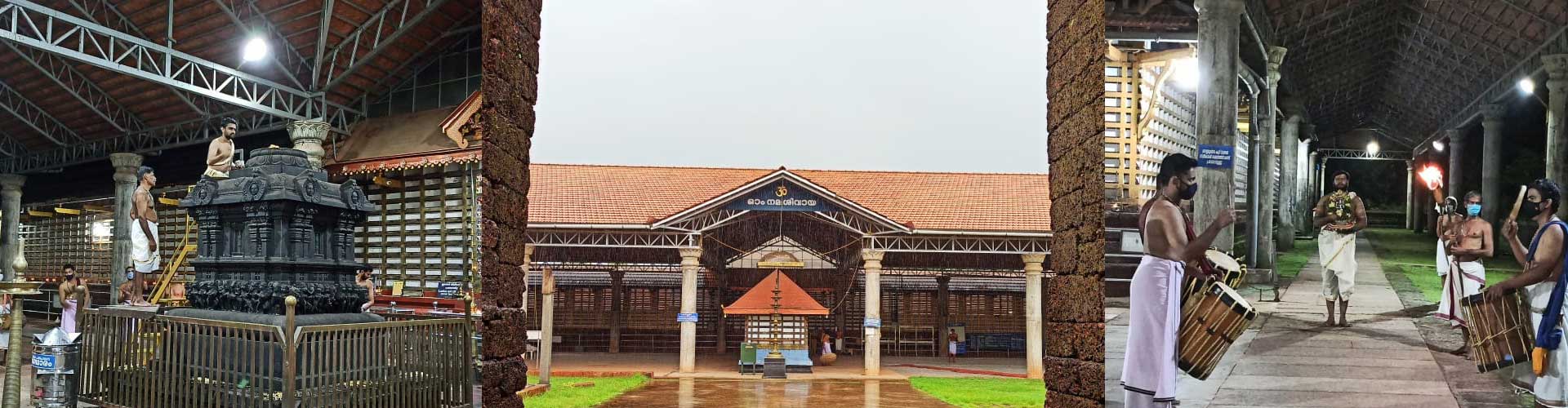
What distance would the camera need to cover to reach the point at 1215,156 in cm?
330

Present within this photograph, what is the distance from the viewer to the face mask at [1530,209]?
2809 millimetres

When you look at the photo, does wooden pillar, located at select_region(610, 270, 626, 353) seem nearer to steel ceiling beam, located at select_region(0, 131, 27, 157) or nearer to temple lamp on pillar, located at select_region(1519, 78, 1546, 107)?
temple lamp on pillar, located at select_region(1519, 78, 1546, 107)

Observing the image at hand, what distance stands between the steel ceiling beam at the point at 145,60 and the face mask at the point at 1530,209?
5595 millimetres

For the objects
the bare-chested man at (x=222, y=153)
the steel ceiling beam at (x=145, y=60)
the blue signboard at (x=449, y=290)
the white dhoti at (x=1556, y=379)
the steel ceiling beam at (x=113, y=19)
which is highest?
the steel ceiling beam at (x=113, y=19)

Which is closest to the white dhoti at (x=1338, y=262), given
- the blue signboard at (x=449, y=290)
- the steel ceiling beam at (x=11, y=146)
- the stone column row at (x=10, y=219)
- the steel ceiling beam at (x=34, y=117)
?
the blue signboard at (x=449, y=290)

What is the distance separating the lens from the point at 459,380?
4.43m

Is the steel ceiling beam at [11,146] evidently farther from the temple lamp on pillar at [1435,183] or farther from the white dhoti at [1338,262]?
the temple lamp on pillar at [1435,183]

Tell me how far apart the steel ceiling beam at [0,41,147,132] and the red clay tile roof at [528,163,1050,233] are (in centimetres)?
378

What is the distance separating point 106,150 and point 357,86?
2162 millimetres

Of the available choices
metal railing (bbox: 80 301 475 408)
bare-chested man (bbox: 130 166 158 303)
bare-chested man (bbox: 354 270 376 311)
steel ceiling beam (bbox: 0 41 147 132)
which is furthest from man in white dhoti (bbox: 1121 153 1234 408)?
steel ceiling beam (bbox: 0 41 147 132)

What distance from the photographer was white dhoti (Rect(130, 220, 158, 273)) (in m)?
5.63

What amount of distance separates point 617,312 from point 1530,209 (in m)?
3.17

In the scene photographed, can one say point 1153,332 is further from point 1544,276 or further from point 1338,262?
point 1544,276

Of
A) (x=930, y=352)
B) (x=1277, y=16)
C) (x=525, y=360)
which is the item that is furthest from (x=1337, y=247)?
(x=525, y=360)
